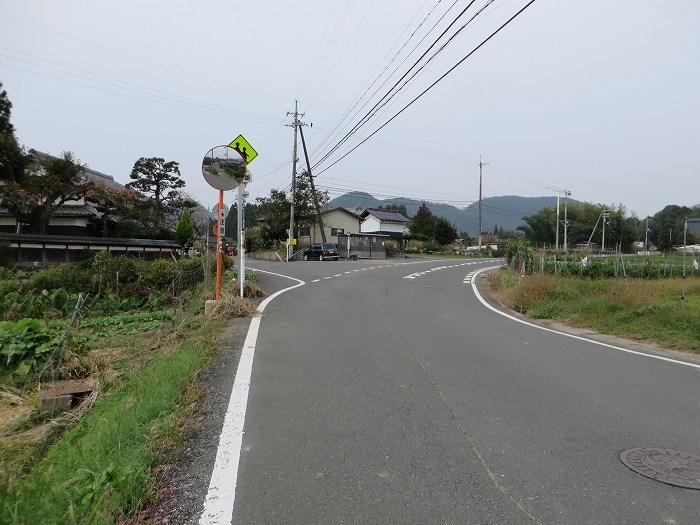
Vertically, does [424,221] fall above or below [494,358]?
above

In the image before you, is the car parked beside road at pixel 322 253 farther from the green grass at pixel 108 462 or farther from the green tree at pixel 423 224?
the green grass at pixel 108 462

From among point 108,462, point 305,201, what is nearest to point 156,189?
point 305,201

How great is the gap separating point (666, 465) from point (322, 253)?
38.6 meters

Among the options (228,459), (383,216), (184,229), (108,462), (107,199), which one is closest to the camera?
(108,462)

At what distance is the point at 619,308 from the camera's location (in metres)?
11.0

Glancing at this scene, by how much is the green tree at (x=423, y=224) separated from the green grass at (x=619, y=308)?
171ft

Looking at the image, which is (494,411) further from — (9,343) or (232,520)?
(9,343)

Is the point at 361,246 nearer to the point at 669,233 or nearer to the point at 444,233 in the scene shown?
the point at 444,233

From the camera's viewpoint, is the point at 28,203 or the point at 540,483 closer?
the point at 540,483

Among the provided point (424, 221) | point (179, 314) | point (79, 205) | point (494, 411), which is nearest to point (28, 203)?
point (79, 205)

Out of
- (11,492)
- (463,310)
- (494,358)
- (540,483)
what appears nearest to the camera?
(11,492)

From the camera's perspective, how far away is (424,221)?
69.9 meters

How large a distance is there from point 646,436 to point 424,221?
66.6m

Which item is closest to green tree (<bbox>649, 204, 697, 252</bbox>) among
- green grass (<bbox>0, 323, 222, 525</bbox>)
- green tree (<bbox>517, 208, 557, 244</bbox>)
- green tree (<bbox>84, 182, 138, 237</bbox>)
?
green tree (<bbox>517, 208, 557, 244</bbox>)
